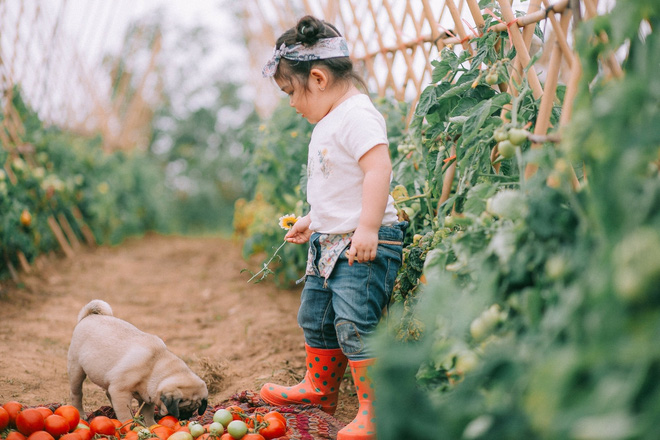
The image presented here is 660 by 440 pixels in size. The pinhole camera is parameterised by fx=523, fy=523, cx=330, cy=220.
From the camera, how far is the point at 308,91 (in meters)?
1.69

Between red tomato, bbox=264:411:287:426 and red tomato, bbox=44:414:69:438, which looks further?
red tomato, bbox=264:411:287:426

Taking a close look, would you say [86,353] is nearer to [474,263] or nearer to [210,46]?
[474,263]

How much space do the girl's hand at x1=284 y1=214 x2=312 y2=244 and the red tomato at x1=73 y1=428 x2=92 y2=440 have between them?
85cm

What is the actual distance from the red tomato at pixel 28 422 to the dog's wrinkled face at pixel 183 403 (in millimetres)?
325

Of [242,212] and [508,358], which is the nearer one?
[508,358]

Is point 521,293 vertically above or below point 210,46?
below

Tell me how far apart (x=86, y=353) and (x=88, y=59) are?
5.22m

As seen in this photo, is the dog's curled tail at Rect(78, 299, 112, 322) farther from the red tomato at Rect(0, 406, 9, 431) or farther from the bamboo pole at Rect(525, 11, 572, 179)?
the bamboo pole at Rect(525, 11, 572, 179)

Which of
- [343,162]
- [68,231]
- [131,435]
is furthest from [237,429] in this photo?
[68,231]

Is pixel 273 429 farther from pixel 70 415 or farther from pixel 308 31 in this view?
pixel 308 31

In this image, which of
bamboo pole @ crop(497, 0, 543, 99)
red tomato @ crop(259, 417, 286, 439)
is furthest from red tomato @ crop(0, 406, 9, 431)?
bamboo pole @ crop(497, 0, 543, 99)

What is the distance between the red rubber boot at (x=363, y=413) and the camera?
4.73ft

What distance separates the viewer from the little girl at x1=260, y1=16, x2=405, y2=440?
4.94ft

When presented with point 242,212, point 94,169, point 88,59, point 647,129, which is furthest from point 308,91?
point 88,59
